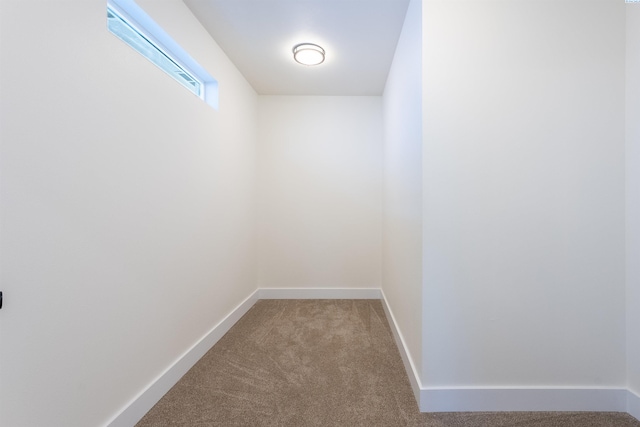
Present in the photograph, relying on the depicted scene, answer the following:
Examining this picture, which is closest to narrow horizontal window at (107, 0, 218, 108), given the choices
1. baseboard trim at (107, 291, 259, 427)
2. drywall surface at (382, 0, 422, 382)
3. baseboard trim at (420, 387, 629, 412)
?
drywall surface at (382, 0, 422, 382)

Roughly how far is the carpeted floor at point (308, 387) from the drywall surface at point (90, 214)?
0.32 metres

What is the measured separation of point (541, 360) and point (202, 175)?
8.67ft

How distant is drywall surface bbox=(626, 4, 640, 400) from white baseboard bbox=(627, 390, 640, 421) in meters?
0.02

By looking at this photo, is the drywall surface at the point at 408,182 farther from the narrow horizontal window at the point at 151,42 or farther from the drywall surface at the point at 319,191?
the narrow horizontal window at the point at 151,42

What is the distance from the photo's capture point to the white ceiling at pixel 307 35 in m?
1.96

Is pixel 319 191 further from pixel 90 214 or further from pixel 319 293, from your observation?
pixel 90 214

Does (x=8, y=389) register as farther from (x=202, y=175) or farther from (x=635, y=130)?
(x=635, y=130)

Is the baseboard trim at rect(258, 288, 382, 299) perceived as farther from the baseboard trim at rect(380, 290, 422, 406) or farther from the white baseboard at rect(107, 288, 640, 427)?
the white baseboard at rect(107, 288, 640, 427)

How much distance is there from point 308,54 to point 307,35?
225 mm

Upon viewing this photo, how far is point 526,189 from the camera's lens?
1.53 meters

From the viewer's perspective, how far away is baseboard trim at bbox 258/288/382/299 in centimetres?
362

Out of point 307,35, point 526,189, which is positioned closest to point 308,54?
point 307,35

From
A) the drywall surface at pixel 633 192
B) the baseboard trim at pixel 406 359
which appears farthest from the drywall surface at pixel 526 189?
the baseboard trim at pixel 406 359

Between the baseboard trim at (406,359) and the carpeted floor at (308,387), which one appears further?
the baseboard trim at (406,359)
